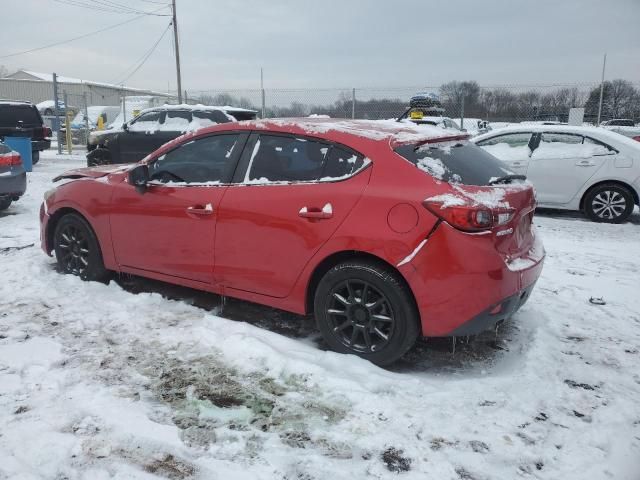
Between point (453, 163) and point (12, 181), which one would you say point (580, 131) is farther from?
point (12, 181)

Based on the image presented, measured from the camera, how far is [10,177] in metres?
7.95

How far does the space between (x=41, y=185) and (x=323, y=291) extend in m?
9.62

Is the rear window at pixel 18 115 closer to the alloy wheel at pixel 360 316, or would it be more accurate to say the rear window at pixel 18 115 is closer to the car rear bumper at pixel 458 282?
the alloy wheel at pixel 360 316

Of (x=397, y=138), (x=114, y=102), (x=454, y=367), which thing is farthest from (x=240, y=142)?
(x=114, y=102)

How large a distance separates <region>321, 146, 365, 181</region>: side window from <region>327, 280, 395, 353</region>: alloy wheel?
28.0 inches

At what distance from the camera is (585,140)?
8.54 metres

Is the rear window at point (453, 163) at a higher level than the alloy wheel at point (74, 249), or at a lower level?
higher

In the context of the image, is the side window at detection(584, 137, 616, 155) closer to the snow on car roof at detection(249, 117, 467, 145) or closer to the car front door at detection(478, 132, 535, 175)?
the car front door at detection(478, 132, 535, 175)

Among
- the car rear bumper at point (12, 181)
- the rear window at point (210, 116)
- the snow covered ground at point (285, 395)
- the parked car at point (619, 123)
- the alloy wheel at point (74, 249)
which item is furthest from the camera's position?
the parked car at point (619, 123)

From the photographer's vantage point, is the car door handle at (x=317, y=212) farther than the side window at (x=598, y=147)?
No

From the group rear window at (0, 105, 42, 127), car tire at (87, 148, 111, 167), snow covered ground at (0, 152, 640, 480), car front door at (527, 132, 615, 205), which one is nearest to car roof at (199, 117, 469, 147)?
snow covered ground at (0, 152, 640, 480)

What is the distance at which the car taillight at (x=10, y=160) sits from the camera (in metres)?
7.86

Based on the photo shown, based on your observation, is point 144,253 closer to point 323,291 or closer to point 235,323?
point 235,323

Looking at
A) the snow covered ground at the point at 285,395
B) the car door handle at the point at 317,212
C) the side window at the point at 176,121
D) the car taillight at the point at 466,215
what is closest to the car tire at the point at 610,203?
the snow covered ground at the point at 285,395
